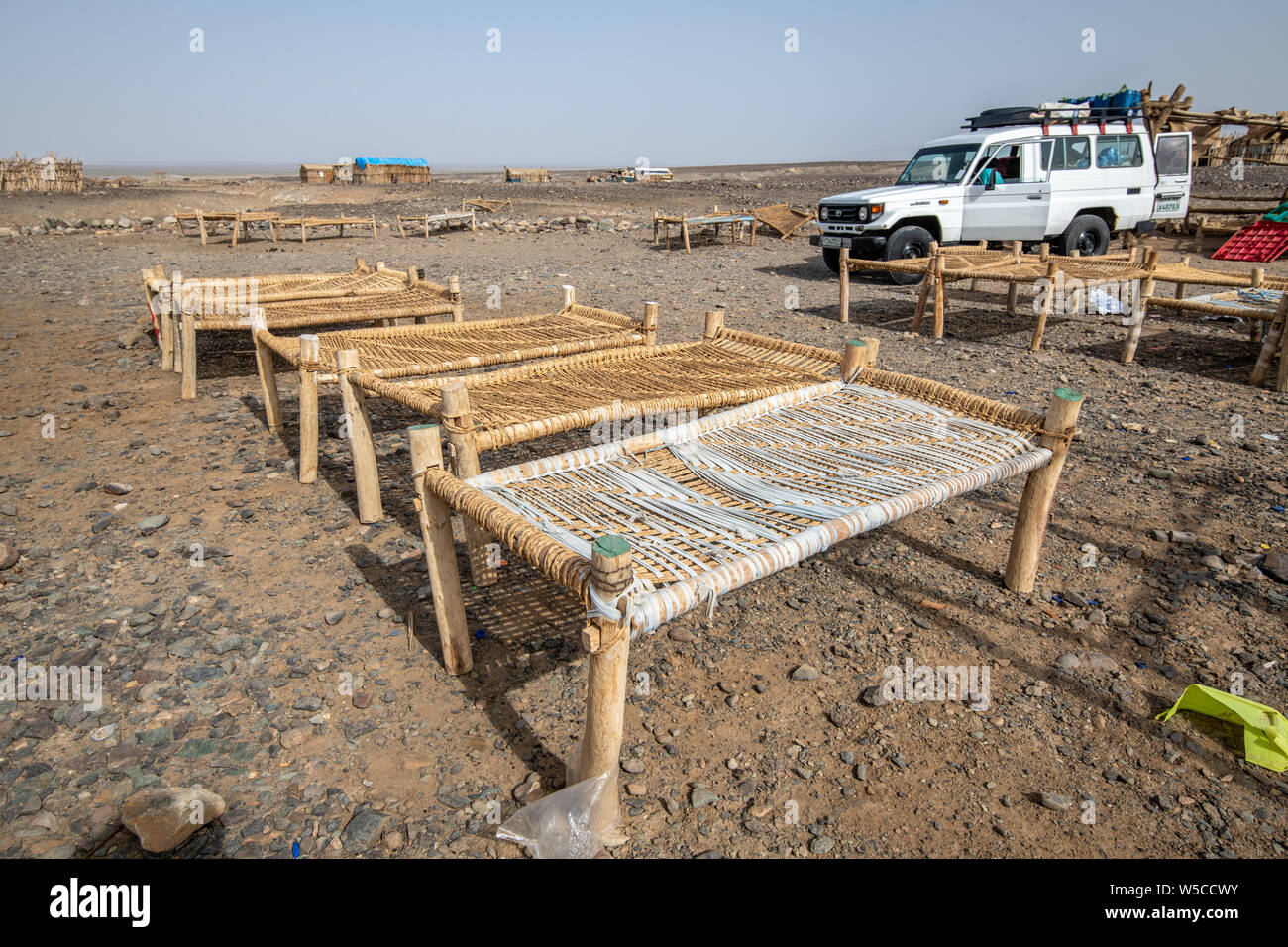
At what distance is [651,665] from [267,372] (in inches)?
128

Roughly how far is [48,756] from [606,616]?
175 cm

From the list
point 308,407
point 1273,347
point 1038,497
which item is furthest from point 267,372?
point 1273,347

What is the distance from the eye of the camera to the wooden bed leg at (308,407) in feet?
11.5

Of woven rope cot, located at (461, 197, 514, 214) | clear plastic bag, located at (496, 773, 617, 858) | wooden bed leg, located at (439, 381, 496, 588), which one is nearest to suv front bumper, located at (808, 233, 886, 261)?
wooden bed leg, located at (439, 381, 496, 588)

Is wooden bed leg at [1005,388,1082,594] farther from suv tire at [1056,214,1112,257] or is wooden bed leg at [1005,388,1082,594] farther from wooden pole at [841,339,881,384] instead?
suv tire at [1056,214,1112,257]

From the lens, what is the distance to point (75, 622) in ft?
8.58

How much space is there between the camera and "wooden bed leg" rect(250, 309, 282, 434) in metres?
4.25

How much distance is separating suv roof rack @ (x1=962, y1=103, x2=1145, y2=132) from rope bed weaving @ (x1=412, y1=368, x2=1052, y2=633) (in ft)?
27.8

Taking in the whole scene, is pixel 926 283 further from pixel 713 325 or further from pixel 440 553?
pixel 440 553

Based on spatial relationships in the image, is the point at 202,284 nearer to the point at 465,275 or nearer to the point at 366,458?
the point at 366,458

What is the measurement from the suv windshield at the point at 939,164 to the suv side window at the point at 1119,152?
5.94 feet

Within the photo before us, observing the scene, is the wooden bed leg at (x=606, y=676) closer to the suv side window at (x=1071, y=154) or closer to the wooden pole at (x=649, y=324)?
the wooden pole at (x=649, y=324)

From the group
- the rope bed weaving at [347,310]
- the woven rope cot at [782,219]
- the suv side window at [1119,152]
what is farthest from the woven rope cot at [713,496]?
the woven rope cot at [782,219]
